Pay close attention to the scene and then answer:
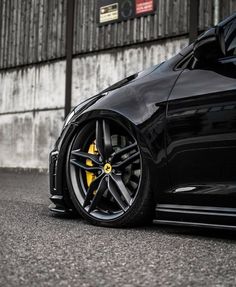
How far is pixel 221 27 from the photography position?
3.10 metres

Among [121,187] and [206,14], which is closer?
[121,187]

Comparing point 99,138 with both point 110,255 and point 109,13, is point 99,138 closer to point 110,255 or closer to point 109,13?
point 110,255

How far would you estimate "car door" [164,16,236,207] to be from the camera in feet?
9.57

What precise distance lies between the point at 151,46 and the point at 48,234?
7.75 meters

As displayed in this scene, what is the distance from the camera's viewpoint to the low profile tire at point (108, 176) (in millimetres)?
3279

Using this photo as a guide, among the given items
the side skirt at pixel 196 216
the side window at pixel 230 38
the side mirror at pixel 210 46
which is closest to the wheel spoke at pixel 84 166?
the side skirt at pixel 196 216

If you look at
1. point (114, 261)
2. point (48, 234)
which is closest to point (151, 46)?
point (48, 234)

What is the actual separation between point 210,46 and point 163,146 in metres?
0.63

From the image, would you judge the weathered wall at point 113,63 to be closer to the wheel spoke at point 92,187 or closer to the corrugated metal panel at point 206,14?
the corrugated metal panel at point 206,14

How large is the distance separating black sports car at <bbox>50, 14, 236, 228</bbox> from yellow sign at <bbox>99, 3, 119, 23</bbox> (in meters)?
7.71

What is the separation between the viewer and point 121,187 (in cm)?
335

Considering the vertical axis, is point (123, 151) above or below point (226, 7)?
below

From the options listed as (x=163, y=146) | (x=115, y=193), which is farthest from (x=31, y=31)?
(x=163, y=146)

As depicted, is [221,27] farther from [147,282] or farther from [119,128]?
[147,282]
